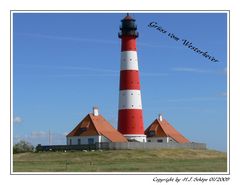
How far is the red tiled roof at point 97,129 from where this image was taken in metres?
51.1

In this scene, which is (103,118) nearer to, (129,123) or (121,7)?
(129,123)

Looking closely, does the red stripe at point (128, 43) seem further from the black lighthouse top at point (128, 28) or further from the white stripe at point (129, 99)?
the white stripe at point (129, 99)

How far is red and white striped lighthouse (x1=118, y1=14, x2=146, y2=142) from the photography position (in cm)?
5000

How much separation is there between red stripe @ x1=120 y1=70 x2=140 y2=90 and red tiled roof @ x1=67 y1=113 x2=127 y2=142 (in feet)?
13.6

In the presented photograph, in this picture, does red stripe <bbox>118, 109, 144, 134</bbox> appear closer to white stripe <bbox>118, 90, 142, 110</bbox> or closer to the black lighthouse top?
white stripe <bbox>118, 90, 142, 110</bbox>

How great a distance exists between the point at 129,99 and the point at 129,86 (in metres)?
1.05

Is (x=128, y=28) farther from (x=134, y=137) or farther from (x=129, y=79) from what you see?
(x=134, y=137)

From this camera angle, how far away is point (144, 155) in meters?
45.8

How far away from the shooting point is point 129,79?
164 ft

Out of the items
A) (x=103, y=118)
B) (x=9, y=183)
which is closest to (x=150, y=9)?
(x=9, y=183)

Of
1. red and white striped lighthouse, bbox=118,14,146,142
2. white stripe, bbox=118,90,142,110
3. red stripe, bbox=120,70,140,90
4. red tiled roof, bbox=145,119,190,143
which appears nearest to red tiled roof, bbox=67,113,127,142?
red and white striped lighthouse, bbox=118,14,146,142

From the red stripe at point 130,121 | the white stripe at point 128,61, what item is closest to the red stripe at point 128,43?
the white stripe at point 128,61

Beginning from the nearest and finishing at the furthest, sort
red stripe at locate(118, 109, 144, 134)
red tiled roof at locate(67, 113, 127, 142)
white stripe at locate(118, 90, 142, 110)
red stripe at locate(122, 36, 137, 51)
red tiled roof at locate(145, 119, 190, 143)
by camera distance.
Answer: white stripe at locate(118, 90, 142, 110)
red stripe at locate(118, 109, 144, 134)
red stripe at locate(122, 36, 137, 51)
red tiled roof at locate(67, 113, 127, 142)
red tiled roof at locate(145, 119, 190, 143)

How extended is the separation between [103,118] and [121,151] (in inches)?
321
